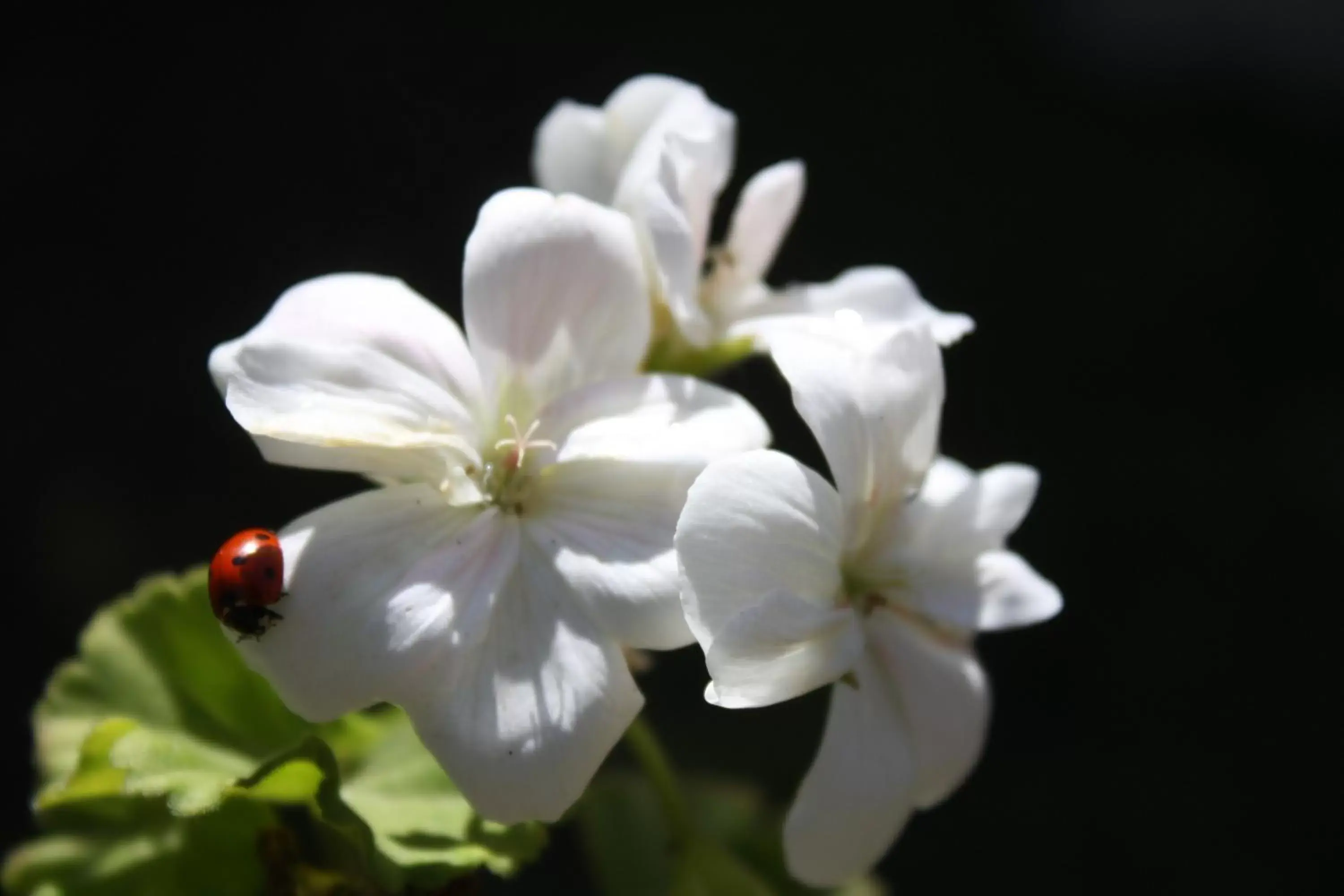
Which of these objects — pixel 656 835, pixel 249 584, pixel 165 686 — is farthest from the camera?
pixel 656 835

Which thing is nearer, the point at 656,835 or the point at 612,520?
the point at 612,520

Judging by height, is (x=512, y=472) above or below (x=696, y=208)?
below

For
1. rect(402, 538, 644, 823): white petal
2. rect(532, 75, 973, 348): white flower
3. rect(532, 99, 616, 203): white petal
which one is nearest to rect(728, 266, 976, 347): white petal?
rect(532, 75, 973, 348): white flower

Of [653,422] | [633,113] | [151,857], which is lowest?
[151,857]

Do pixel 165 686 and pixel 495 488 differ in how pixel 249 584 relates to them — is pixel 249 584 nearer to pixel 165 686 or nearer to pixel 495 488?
pixel 495 488

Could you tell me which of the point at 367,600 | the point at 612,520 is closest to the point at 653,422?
the point at 612,520

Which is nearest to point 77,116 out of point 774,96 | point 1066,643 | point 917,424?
point 774,96

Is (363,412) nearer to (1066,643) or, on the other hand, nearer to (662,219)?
(662,219)

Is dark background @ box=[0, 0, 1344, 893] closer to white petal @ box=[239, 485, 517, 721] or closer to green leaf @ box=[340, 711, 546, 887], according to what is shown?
green leaf @ box=[340, 711, 546, 887]
